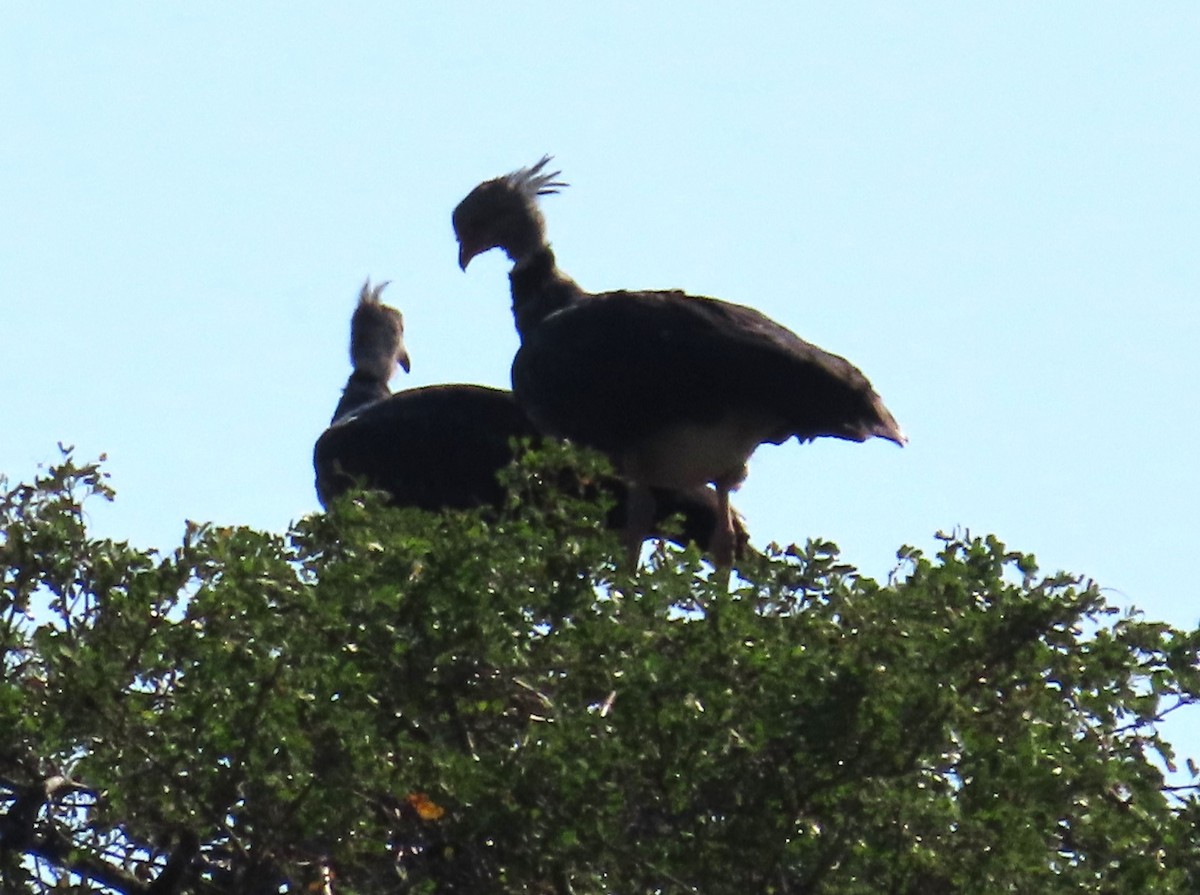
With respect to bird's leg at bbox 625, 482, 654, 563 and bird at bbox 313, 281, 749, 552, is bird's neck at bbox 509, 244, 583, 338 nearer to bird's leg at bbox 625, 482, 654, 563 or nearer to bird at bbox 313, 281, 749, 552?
bird at bbox 313, 281, 749, 552

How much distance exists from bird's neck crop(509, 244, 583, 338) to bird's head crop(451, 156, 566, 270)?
0.10 metres

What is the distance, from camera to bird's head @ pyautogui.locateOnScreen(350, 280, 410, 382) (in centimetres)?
1019

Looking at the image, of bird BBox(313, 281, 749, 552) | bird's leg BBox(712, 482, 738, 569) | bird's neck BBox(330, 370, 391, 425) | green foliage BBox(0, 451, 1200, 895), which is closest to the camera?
green foliage BBox(0, 451, 1200, 895)

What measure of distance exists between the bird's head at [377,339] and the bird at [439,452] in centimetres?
161

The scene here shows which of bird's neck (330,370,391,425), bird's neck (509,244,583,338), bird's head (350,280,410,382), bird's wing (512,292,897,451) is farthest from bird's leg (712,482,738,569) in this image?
bird's head (350,280,410,382)

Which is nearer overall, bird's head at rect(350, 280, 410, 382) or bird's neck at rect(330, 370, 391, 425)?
bird's neck at rect(330, 370, 391, 425)

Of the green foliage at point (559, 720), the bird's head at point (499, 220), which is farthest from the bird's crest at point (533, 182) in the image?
the green foliage at point (559, 720)

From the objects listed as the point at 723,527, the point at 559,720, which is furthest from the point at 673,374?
the point at 559,720

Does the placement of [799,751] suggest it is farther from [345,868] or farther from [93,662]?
[93,662]

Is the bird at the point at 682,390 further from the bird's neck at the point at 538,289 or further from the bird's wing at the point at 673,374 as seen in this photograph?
the bird's neck at the point at 538,289

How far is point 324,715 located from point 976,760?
98cm

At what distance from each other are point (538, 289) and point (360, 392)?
50.3 inches

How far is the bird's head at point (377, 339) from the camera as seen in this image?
1019 cm

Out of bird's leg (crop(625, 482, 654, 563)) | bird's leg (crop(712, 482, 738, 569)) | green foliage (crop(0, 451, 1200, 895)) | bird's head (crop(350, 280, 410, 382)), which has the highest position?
bird's head (crop(350, 280, 410, 382))
